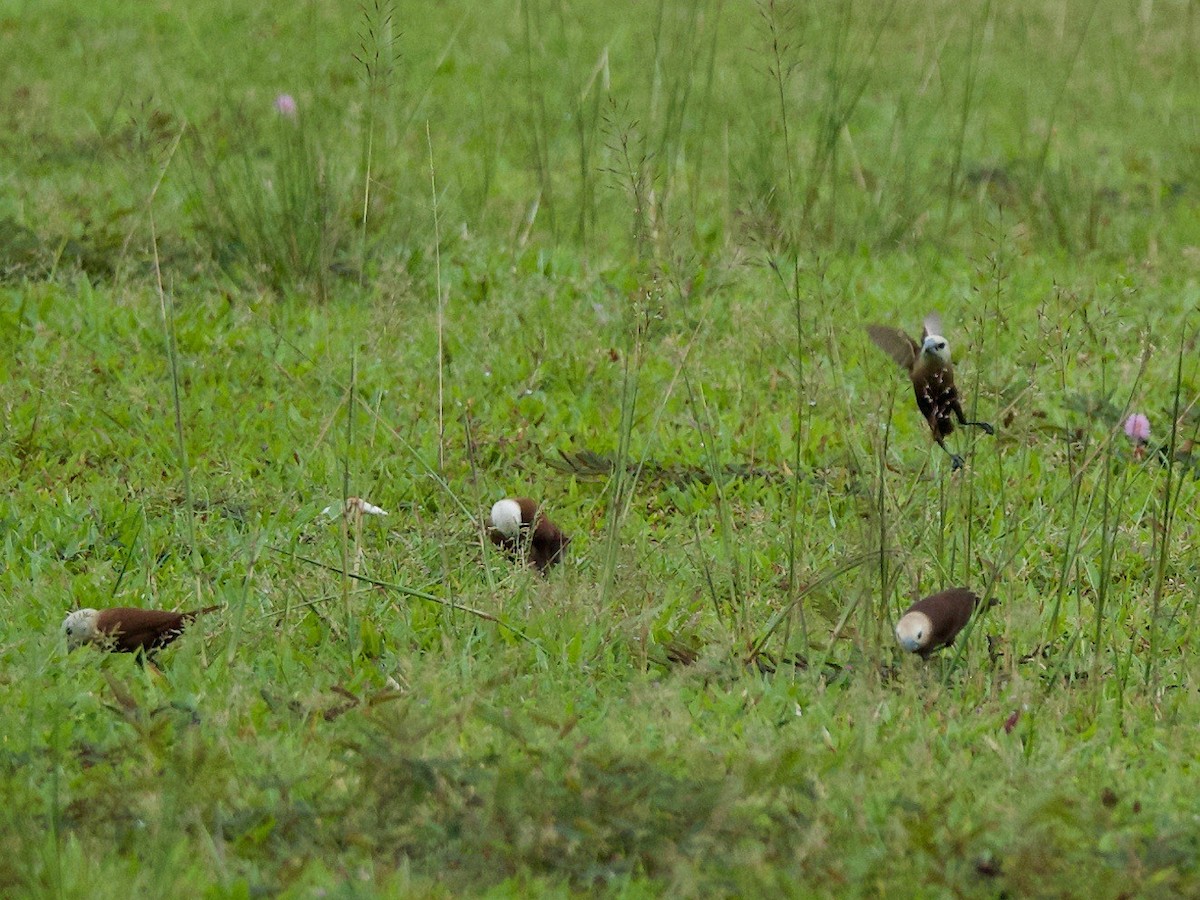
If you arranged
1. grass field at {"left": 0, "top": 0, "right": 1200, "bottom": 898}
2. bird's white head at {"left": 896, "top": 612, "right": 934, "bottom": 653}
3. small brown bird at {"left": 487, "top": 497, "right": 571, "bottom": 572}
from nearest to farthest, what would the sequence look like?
grass field at {"left": 0, "top": 0, "right": 1200, "bottom": 898} < bird's white head at {"left": 896, "top": 612, "right": 934, "bottom": 653} < small brown bird at {"left": 487, "top": 497, "right": 571, "bottom": 572}

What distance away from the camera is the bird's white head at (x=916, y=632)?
125 inches

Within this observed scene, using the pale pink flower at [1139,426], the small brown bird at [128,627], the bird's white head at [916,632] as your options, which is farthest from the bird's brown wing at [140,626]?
the pale pink flower at [1139,426]

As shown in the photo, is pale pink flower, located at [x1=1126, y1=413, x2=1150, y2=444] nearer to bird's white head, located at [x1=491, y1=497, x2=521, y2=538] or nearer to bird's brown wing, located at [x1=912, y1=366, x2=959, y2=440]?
bird's brown wing, located at [x1=912, y1=366, x2=959, y2=440]

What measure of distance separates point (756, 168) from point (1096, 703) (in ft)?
13.0

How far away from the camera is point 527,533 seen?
152 inches

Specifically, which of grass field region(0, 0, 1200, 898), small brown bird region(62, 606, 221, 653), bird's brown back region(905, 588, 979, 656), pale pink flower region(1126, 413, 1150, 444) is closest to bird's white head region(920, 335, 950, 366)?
grass field region(0, 0, 1200, 898)

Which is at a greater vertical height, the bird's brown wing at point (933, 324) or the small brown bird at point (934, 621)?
the bird's brown wing at point (933, 324)

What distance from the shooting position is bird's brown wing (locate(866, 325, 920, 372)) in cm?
393

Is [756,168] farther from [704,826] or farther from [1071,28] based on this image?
[1071,28]

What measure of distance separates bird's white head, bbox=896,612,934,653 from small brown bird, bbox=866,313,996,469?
0.52m

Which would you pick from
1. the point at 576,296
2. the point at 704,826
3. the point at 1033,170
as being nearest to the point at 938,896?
the point at 704,826

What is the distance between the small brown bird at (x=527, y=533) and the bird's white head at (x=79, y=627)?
99 centimetres

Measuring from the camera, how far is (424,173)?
7.09 m

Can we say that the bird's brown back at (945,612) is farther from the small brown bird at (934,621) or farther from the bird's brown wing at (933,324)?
the bird's brown wing at (933,324)
